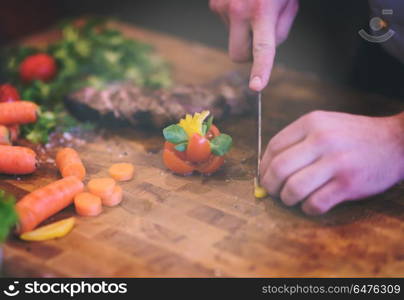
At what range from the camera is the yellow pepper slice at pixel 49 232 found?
2.13m

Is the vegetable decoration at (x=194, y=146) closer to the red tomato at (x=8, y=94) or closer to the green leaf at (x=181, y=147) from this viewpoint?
the green leaf at (x=181, y=147)

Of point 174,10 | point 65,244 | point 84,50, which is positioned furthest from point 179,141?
point 174,10

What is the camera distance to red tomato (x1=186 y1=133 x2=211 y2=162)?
8.04 ft

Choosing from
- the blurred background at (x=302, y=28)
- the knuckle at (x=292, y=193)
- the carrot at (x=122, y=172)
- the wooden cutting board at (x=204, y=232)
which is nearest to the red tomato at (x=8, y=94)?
the wooden cutting board at (x=204, y=232)

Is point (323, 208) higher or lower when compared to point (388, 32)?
lower

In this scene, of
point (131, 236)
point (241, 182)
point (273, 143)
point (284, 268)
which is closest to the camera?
point (284, 268)

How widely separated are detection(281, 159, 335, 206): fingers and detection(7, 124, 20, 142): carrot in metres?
1.38

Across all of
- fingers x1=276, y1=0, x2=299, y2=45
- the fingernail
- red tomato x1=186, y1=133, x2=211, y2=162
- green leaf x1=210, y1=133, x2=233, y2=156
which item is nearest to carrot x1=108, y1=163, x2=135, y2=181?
red tomato x1=186, y1=133, x2=211, y2=162

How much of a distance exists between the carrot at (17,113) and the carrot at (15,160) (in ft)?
0.88

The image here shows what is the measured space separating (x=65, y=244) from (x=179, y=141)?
66 cm

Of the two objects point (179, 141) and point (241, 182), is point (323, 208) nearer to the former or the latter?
point (241, 182)

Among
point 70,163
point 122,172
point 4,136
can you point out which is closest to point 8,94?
point 4,136

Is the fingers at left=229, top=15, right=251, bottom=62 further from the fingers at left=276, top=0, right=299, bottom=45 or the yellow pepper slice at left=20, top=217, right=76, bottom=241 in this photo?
the yellow pepper slice at left=20, top=217, right=76, bottom=241

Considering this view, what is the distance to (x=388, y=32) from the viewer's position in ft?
8.76
